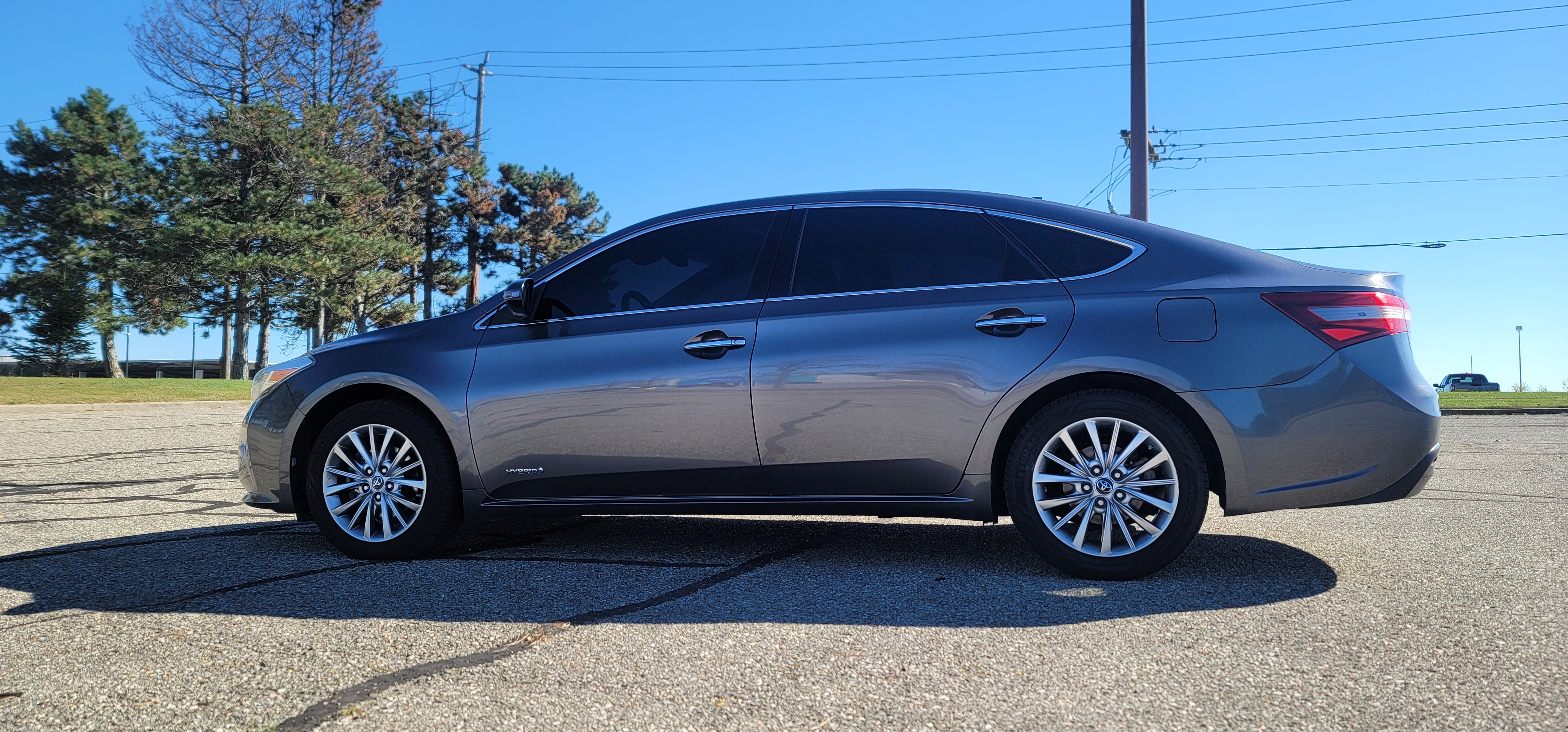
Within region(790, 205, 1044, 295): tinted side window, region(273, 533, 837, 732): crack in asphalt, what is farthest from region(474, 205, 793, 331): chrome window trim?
region(273, 533, 837, 732): crack in asphalt

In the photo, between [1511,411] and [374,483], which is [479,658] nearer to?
[374,483]

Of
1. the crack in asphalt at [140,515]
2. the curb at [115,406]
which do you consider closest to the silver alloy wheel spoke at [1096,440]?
the crack in asphalt at [140,515]

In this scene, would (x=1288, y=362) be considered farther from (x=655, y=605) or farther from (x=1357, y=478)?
(x=655, y=605)

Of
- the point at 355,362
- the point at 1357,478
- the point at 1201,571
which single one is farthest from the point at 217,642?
the point at 1357,478

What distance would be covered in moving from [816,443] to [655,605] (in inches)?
38.0

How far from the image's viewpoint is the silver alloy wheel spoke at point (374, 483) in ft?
15.2

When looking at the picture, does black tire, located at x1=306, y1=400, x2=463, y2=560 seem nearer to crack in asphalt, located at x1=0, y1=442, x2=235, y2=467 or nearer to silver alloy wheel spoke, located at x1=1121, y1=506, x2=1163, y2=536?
silver alloy wheel spoke, located at x1=1121, y1=506, x2=1163, y2=536

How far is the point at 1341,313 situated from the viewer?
3828mm

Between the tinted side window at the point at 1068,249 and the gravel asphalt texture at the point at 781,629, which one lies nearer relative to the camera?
the gravel asphalt texture at the point at 781,629

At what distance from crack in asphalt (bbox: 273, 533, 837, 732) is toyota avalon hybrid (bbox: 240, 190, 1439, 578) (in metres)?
0.51

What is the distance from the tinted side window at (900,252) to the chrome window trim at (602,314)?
0.24m

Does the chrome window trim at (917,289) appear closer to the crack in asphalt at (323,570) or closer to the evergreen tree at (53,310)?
the crack in asphalt at (323,570)

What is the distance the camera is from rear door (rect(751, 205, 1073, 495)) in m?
4.05

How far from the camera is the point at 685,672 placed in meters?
2.85
